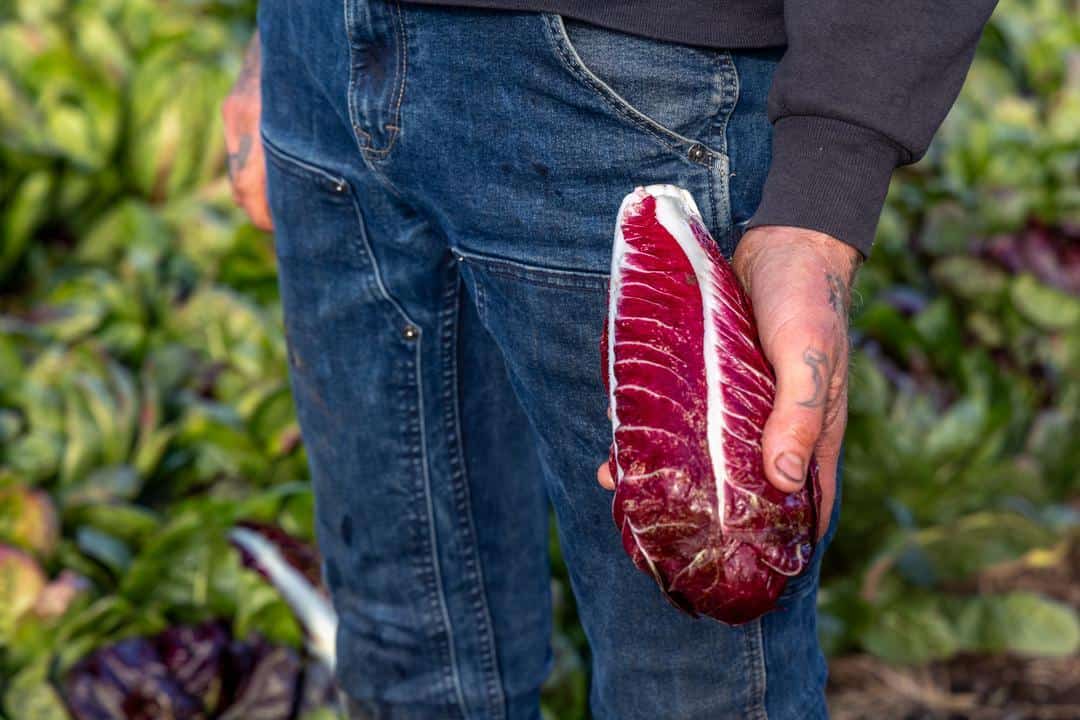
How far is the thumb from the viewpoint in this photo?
1197 mm

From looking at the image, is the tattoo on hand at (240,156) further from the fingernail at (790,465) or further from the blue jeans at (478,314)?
the fingernail at (790,465)

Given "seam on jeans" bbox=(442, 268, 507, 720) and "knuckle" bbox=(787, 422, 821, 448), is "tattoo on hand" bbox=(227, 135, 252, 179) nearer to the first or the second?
"seam on jeans" bbox=(442, 268, 507, 720)

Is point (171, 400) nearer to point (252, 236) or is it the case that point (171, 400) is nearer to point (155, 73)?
point (252, 236)

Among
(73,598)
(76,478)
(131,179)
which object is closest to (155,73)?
(131,179)

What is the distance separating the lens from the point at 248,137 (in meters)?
1.93

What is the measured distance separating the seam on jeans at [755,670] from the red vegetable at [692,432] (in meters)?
0.13

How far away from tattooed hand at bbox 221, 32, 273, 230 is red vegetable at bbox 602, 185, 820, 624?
2.72 feet

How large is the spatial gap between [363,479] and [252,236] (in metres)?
1.77

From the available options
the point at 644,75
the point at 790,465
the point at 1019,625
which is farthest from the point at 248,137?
the point at 1019,625

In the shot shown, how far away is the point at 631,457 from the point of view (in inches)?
49.5

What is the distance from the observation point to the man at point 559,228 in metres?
1.28

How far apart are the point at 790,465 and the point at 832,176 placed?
0.31 metres

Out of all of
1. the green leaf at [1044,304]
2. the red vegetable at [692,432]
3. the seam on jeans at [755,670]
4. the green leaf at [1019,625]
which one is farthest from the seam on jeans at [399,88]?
the green leaf at [1044,304]

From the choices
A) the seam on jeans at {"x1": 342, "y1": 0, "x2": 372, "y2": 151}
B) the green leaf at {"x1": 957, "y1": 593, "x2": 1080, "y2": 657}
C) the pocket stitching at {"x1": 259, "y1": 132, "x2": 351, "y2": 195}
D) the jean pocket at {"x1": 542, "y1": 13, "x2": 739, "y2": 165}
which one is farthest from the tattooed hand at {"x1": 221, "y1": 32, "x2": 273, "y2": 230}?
the green leaf at {"x1": 957, "y1": 593, "x2": 1080, "y2": 657}
